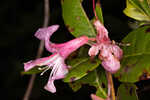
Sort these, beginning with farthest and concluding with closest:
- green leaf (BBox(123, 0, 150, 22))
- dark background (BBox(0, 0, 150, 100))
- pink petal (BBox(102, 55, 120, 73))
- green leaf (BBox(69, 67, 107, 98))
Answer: dark background (BBox(0, 0, 150, 100)), green leaf (BBox(69, 67, 107, 98)), green leaf (BBox(123, 0, 150, 22)), pink petal (BBox(102, 55, 120, 73))

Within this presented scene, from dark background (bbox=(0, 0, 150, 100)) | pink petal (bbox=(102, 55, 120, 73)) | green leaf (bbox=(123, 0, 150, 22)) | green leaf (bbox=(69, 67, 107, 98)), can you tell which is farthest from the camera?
dark background (bbox=(0, 0, 150, 100))

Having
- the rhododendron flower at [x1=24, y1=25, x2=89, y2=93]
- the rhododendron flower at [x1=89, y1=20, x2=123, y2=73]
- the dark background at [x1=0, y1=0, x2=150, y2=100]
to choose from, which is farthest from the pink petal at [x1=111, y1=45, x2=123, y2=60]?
the dark background at [x1=0, y1=0, x2=150, y2=100]

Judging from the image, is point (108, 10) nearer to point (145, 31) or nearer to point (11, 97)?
point (145, 31)

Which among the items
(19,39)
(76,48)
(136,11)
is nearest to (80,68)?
(76,48)

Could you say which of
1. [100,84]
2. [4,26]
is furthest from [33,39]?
[100,84]

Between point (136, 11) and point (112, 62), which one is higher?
point (136, 11)

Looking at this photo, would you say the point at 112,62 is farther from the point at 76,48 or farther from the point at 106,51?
the point at 76,48

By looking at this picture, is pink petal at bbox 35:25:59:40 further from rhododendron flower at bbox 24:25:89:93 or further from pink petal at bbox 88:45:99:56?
pink petal at bbox 88:45:99:56
